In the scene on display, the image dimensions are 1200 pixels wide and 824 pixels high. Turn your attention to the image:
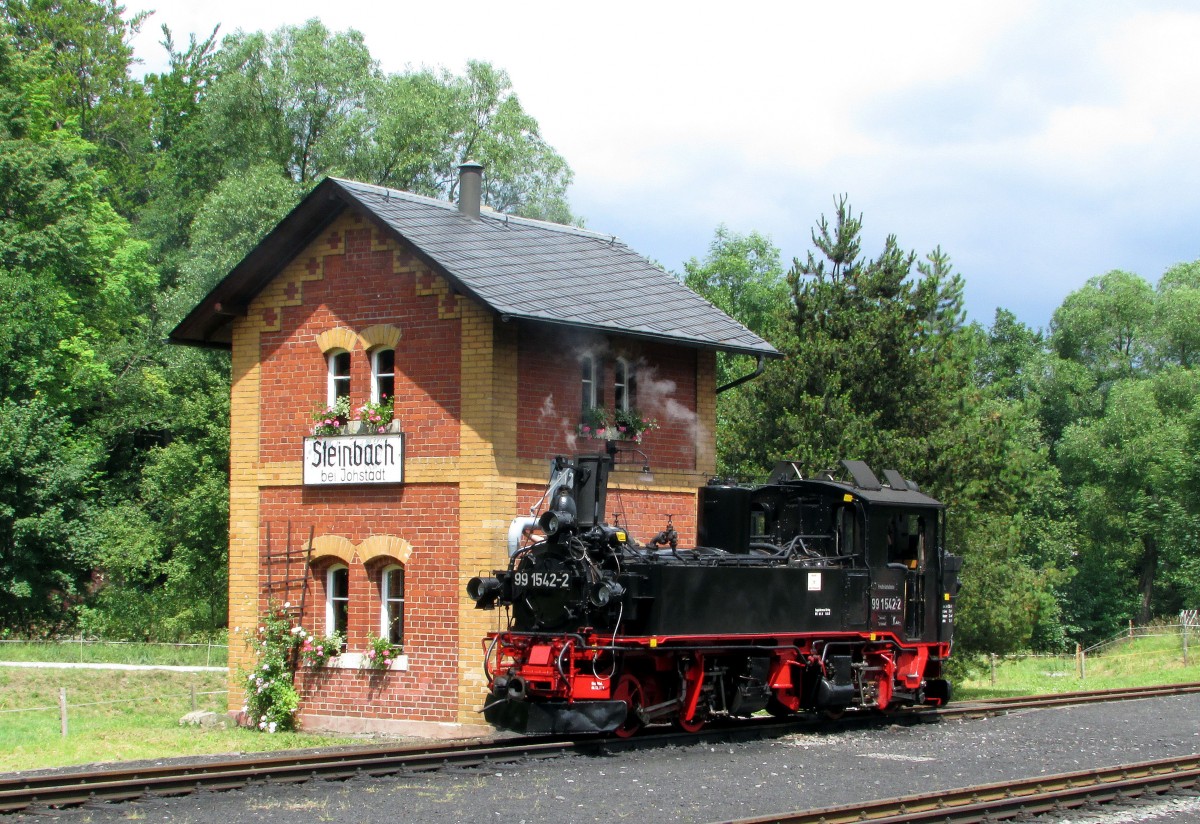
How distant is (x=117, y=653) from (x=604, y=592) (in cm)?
1950

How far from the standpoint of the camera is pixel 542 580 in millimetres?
13344

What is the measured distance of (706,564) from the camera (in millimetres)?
13578

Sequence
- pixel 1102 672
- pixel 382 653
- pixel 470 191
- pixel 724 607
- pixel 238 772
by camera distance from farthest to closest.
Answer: pixel 1102 672 → pixel 470 191 → pixel 382 653 → pixel 724 607 → pixel 238 772

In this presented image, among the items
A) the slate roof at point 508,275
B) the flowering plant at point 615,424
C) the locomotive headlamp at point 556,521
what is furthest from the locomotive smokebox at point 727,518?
the locomotive headlamp at point 556,521

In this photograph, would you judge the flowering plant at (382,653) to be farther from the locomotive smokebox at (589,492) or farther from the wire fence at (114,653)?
the wire fence at (114,653)

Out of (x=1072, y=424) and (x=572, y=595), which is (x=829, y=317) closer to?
(x=572, y=595)

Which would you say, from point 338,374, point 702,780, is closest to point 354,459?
point 338,374

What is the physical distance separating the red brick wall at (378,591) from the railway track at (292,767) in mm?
2341

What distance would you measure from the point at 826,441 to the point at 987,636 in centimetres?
467

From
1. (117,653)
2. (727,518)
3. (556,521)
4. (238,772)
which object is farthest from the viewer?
(117,653)

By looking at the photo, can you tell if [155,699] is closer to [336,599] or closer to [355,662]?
[336,599]

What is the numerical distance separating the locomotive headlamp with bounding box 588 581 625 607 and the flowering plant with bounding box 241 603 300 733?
5.79 m

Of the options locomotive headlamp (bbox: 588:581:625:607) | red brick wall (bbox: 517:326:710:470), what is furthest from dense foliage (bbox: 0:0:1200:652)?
locomotive headlamp (bbox: 588:581:625:607)

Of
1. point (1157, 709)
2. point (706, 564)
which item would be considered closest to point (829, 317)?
point (1157, 709)
